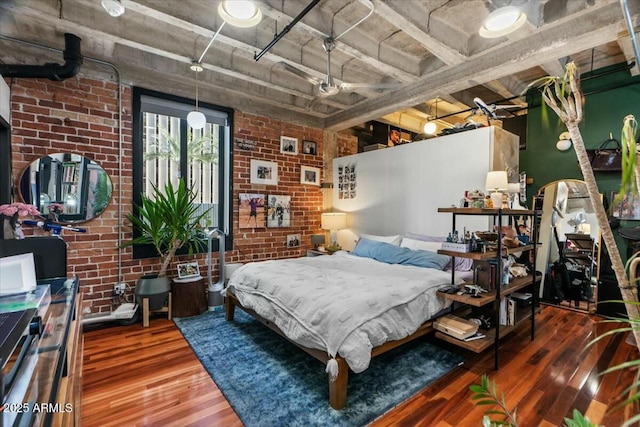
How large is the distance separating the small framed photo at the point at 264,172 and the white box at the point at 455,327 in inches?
117

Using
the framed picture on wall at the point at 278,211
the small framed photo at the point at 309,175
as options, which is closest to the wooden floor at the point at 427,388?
the framed picture on wall at the point at 278,211

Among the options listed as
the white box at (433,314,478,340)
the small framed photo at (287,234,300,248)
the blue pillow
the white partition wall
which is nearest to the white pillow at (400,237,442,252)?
the blue pillow

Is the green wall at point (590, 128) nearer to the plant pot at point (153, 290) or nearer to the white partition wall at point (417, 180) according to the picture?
the white partition wall at point (417, 180)

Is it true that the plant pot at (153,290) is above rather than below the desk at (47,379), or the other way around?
below

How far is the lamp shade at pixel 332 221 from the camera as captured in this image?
4777 mm

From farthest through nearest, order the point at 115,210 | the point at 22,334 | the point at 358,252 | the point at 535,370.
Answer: the point at 358,252
the point at 115,210
the point at 535,370
the point at 22,334

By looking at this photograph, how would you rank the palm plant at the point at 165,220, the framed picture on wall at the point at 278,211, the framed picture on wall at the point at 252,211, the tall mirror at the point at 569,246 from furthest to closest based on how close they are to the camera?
the framed picture on wall at the point at 278,211 → the framed picture on wall at the point at 252,211 → the tall mirror at the point at 569,246 → the palm plant at the point at 165,220

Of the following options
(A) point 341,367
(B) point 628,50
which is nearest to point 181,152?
(A) point 341,367

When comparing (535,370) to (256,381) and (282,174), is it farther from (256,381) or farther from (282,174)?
(282,174)

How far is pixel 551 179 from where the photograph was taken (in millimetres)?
4059

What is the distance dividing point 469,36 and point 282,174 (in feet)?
9.53

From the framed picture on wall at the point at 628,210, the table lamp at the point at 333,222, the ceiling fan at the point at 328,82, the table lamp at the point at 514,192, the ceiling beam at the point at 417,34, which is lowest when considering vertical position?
the table lamp at the point at 333,222

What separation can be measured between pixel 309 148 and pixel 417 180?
6.11 ft

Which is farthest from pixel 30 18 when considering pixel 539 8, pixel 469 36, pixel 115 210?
pixel 539 8
